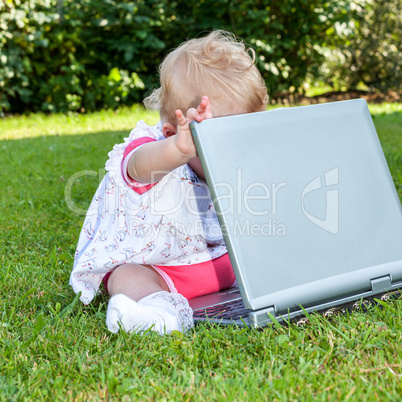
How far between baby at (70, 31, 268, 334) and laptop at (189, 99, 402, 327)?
0.24 meters

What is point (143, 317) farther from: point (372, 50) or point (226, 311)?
point (372, 50)

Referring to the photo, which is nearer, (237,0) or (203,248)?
(203,248)

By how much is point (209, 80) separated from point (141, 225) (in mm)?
529

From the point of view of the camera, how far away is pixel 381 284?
1.60m

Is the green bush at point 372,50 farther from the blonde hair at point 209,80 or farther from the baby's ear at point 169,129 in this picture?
the baby's ear at point 169,129

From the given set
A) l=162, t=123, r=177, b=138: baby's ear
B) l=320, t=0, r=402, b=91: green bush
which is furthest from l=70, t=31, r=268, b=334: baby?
l=320, t=0, r=402, b=91: green bush

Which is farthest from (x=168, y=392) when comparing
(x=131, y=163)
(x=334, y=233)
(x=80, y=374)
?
(x=131, y=163)

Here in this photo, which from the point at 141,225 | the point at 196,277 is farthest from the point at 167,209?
the point at 196,277

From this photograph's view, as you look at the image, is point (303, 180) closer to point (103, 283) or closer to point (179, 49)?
point (179, 49)

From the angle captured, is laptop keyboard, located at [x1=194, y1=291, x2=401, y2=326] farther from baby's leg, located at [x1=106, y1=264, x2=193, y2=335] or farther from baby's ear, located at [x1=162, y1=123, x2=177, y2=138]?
baby's ear, located at [x1=162, y1=123, x2=177, y2=138]

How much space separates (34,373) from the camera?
133cm

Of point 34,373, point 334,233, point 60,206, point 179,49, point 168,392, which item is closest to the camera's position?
point 168,392

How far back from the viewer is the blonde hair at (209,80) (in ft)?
5.88

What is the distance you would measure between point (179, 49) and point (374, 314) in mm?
1077
